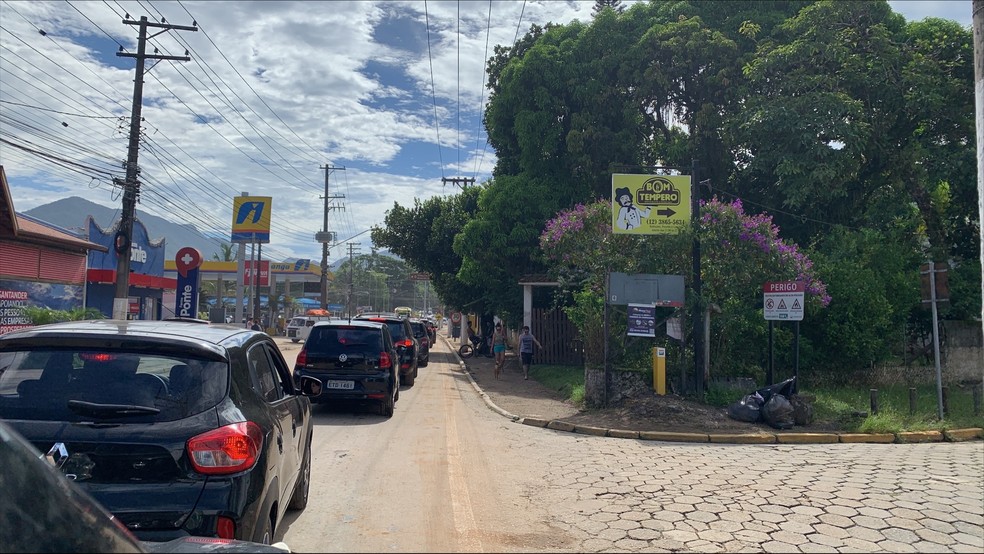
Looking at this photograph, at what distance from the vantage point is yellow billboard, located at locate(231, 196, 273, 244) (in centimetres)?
4322

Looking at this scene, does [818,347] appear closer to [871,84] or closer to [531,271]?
[871,84]

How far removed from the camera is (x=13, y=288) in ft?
68.8

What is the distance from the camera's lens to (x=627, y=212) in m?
14.6

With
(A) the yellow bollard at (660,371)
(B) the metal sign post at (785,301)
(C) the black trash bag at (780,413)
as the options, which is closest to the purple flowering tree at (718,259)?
(B) the metal sign post at (785,301)

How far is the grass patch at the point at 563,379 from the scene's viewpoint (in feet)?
50.5

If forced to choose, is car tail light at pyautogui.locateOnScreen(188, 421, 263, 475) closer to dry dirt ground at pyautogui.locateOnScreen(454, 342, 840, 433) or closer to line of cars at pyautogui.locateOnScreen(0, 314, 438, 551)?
line of cars at pyautogui.locateOnScreen(0, 314, 438, 551)

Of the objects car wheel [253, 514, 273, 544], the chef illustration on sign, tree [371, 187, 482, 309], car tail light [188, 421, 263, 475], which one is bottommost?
car wheel [253, 514, 273, 544]

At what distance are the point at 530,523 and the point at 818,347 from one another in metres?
12.8

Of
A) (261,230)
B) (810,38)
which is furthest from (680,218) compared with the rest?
(261,230)

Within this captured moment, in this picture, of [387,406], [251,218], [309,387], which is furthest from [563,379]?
[251,218]

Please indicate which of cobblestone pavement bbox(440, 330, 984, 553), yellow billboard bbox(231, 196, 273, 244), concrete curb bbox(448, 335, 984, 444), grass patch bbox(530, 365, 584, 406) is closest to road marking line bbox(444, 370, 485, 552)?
cobblestone pavement bbox(440, 330, 984, 553)

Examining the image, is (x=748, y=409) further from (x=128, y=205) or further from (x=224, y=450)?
(x=128, y=205)

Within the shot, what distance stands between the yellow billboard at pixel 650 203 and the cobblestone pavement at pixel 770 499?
5412mm

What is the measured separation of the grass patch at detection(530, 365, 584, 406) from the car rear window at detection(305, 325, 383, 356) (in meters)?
4.66
